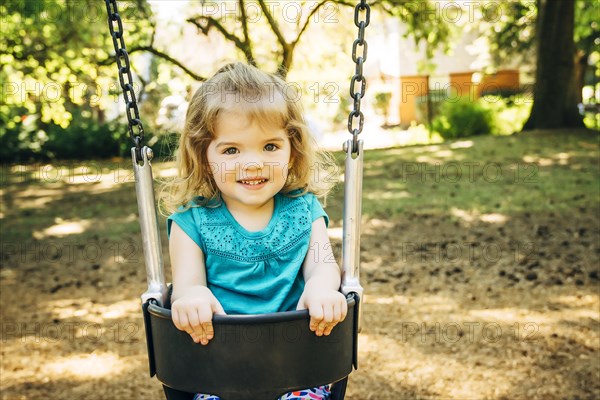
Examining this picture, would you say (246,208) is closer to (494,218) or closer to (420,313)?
(420,313)

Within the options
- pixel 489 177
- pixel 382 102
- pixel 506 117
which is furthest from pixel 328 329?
pixel 382 102

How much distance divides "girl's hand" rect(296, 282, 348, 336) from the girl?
0.30 feet

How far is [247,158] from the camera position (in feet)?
7.07

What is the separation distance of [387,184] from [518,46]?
13.3 metres

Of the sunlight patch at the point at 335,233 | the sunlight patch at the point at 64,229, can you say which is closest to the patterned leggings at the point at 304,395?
the sunlight patch at the point at 335,233

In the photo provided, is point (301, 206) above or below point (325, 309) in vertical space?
above

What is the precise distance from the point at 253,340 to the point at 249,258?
49cm

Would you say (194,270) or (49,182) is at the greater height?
(194,270)

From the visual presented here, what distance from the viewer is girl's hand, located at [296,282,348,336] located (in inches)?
74.0

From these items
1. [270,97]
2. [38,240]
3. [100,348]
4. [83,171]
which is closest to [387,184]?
[38,240]

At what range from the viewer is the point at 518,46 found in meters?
20.7

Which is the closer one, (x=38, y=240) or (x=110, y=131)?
(x=38, y=240)

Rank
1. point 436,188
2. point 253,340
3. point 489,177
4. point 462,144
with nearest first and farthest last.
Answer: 1. point 253,340
2. point 436,188
3. point 489,177
4. point 462,144

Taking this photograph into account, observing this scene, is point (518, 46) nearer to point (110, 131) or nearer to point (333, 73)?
point (333, 73)
